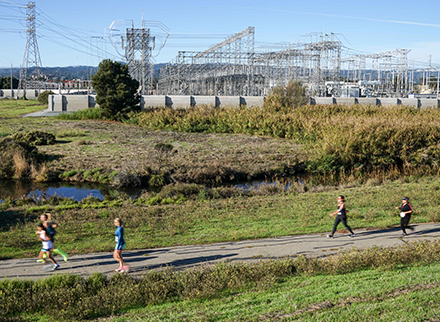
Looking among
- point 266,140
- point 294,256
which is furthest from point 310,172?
point 294,256

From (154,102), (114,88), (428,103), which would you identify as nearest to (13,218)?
(114,88)

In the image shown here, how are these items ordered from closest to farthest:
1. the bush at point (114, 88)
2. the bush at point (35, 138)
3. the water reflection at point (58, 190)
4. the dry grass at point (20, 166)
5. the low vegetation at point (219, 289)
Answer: the low vegetation at point (219, 289)
the water reflection at point (58, 190)
the dry grass at point (20, 166)
the bush at point (35, 138)
the bush at point (114, 88)

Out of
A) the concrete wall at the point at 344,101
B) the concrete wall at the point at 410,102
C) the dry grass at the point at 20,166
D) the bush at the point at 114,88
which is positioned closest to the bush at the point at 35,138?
the dry grass at the point at 20,166

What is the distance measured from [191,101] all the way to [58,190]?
2842 cm

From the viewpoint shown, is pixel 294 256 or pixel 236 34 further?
pixel 236 34

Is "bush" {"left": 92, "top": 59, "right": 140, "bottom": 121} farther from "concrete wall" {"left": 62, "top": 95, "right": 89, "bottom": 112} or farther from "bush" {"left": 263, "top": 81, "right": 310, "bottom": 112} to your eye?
"bush" {"left": 263, "top": 81, "right": 310, "bottom": 112}

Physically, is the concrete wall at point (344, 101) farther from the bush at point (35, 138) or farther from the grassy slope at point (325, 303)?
the grassy slope at point (325, 303)

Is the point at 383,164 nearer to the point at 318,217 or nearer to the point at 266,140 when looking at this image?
the point at 266,140

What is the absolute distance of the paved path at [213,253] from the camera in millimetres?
10291

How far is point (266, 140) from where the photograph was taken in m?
38.4

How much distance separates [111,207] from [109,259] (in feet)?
22.7

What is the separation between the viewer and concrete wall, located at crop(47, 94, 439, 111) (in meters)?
50.0

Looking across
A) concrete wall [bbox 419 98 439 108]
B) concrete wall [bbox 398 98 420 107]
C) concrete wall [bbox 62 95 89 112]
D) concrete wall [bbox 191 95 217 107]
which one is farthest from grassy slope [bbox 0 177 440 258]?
concrete wall [bbox 419 98 439 108]

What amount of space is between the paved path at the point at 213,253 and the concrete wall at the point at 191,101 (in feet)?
125
